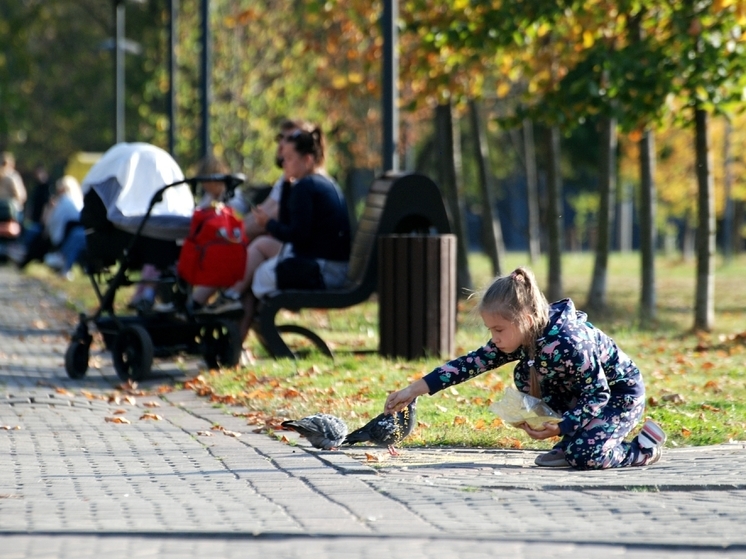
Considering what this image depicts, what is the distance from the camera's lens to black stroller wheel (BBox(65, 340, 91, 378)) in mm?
11102

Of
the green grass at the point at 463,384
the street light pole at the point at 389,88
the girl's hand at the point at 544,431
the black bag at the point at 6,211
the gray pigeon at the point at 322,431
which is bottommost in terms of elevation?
the green grass at the point at 463,384

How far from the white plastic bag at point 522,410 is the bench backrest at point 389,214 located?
4.60m

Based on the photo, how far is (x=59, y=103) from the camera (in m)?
46.7

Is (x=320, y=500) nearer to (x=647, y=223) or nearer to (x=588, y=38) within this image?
(x=588, y=38)

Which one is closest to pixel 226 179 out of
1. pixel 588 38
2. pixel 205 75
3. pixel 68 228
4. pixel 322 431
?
pixel 322 431

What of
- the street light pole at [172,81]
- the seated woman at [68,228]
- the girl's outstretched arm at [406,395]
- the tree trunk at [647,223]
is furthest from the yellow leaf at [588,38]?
the girl's outstretched arm at [406,395]

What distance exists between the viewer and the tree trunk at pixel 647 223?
17.0 metres

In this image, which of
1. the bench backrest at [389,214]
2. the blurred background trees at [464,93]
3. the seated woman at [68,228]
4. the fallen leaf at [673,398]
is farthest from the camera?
the seated woman at [68,228]

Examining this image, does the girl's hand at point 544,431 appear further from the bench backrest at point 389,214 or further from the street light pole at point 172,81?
the street light pole at point 172,81

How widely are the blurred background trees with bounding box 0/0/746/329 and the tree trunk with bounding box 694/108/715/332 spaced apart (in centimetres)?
2

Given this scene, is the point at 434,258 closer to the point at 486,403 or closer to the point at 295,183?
the point at 295,183

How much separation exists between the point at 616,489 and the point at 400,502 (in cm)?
100

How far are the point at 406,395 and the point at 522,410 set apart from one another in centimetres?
55

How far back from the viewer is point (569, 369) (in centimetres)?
670
